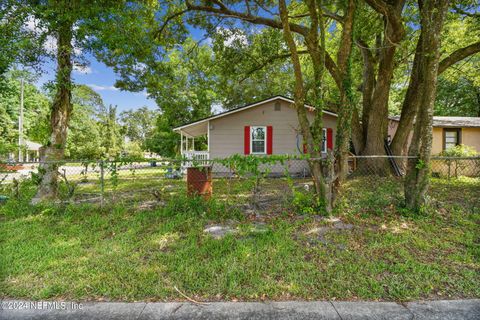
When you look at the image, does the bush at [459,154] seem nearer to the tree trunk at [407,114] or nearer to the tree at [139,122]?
the tree trunk at [407,114]

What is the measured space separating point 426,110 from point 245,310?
15.4ft

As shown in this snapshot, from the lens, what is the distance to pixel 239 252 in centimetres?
297

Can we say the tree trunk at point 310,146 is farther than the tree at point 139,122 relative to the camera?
No

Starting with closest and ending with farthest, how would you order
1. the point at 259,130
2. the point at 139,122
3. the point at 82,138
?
the point at 259,130, the point at 82,138, the point at 139,122

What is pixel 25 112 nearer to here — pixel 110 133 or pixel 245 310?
pixel 110 133

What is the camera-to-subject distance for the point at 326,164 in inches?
163

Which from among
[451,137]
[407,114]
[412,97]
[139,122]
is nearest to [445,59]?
[412,97]

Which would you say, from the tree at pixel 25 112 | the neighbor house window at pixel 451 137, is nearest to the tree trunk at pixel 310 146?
the neighbor house window at pixel 451 137

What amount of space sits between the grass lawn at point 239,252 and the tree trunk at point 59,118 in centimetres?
69

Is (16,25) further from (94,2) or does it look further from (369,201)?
(369,201)

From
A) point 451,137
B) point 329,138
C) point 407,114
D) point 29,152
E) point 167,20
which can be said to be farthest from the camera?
point 29,152

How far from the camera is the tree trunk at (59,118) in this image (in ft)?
16.7

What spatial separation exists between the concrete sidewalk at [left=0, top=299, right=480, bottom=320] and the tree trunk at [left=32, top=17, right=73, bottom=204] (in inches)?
154

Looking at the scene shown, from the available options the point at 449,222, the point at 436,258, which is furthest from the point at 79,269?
the point at 449,222
